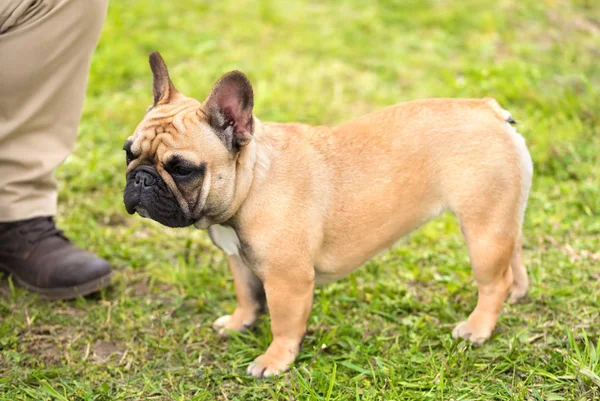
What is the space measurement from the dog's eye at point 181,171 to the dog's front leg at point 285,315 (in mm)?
588

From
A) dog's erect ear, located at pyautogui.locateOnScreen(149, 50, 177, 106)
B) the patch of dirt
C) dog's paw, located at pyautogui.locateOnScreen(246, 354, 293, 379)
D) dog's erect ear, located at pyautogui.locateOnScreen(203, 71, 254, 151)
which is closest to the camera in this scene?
dog's erect ear, located at pyautogui.locateOnScreen(203, 71, 254, 151)

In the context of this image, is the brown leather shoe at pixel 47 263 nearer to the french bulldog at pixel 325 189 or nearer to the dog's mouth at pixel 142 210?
the french bulldog at pixel 325 189

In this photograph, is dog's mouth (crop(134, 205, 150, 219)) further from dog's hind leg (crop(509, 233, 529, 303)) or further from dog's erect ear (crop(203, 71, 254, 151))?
dog's hind leg (crop(509, 233, 529, 303))

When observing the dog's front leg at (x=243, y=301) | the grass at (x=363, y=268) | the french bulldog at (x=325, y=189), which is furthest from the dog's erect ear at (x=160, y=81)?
the grass at (x=363, y=268)

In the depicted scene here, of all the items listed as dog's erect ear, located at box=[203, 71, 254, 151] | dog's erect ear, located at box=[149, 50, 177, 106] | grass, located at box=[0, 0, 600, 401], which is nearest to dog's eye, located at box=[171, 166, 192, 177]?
dog's erect ear, located at box=[203, 71, 254, 151]

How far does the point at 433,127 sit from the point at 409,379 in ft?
3.78

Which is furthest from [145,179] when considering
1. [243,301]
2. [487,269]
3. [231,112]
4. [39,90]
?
[487,269]

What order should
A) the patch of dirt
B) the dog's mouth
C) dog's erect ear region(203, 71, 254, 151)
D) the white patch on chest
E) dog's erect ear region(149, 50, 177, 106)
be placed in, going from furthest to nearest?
1. the patch of dirt
2. the white patch on chest
3. dog's erect ear region(149, 50, 177, 106)
4. the dog's mouth
5. dog's erect ear region(203, 71, 254, 151)

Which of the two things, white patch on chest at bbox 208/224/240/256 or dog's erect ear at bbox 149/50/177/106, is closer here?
dog's erect ear at bbox 149/50/177/106

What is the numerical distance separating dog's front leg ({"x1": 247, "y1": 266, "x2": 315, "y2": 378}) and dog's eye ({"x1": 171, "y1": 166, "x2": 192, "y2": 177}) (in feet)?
1.93

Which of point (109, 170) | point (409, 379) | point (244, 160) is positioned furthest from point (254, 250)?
point (109, 170)

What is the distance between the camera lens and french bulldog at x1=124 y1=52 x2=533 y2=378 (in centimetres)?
302

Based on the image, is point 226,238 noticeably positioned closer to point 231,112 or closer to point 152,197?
point 152,197

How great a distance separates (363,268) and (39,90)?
6.62ft
